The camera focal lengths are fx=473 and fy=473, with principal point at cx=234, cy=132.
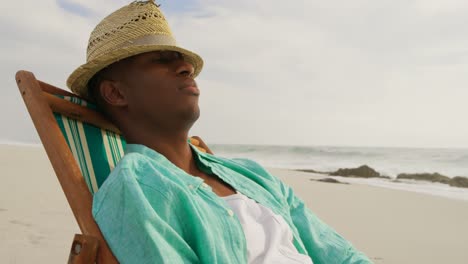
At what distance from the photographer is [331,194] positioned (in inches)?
420

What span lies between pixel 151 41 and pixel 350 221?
20.6 ft

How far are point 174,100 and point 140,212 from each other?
640 millimetres

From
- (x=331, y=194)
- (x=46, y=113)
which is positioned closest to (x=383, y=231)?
(x=331, y=194)

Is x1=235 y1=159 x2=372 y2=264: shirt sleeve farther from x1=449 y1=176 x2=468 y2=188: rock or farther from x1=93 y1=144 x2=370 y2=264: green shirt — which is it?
x1=449 y1=176 x2=468 y2=188: rock

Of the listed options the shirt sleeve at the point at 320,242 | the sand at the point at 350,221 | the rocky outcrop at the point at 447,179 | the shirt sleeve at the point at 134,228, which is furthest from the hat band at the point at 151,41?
the rocky outcrop at the point at 447,179

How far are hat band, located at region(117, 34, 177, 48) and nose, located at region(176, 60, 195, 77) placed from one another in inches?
3.4

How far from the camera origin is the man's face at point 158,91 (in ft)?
6.29

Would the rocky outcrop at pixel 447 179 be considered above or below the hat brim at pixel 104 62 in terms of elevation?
below

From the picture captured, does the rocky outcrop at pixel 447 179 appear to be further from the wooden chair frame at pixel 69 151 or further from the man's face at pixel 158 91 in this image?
the wooden chair frame at pixel 69 151

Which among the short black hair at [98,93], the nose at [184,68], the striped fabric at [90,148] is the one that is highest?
the nose at [184,68]

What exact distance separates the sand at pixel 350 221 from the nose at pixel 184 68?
295 centimetres

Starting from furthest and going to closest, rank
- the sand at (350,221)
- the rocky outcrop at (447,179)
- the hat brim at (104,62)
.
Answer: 1. the rocky outcrop at (447,179)
2. the sand at (350,221)
3. the hat brim at (104,62)

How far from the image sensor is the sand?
15.9 feet

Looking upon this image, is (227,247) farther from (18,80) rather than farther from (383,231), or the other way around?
(383,231)
